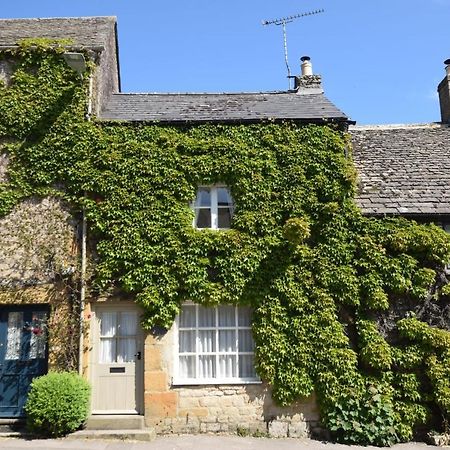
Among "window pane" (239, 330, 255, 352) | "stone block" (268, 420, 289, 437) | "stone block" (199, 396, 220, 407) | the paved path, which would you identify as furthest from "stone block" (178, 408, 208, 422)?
"window pane" (239, 330, 255, 352)

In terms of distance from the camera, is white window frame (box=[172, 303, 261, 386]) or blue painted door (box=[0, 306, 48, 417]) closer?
blue painted door (box=[0, 306, 48, 417])

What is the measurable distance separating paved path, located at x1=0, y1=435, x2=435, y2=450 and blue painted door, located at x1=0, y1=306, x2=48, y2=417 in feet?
3.25

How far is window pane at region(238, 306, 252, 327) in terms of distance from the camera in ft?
34.1

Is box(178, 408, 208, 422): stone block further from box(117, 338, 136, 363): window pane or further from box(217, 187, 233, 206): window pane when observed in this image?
box(217, 187, 233, 206): window pane

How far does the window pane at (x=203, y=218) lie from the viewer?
10867 mm

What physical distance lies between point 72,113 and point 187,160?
2.94 meters

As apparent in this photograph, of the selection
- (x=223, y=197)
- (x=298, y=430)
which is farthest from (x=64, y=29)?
(x=298, y=430)

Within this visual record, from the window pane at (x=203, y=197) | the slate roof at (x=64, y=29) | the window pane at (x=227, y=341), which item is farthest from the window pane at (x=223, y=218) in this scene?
the slate roof at (x=64, y=29)

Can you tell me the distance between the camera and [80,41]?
12.2 metres

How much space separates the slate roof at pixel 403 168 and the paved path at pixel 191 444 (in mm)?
5006

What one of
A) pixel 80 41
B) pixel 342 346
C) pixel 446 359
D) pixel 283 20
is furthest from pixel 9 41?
pixel 446 359

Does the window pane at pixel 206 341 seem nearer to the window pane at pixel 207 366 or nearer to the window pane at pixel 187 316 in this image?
the window pane at pixel 207 366

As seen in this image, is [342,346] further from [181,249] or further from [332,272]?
[181,249]

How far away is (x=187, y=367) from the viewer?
10203mm
